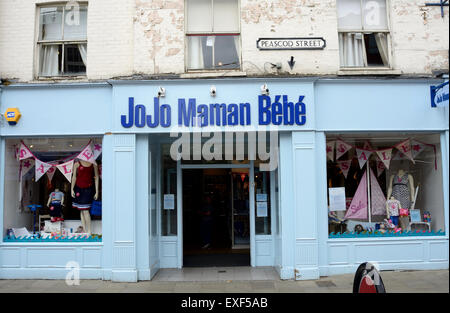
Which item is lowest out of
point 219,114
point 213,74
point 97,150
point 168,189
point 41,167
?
point 168,189

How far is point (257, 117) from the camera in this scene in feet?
26.0

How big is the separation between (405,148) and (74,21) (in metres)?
8.09

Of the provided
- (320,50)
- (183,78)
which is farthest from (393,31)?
(183,78)

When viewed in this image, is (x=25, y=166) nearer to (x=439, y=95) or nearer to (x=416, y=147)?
(x=416, y=147)

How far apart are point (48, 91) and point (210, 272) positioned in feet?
17.4

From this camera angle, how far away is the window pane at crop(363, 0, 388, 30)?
28.1ft

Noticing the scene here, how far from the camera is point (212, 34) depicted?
8477mm

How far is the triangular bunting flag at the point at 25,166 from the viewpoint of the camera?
8531mm

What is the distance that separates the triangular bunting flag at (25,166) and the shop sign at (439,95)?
8884mm

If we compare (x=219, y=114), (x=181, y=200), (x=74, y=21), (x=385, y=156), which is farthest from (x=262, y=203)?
(x=74, y=21)

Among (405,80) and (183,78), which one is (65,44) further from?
(405,80)

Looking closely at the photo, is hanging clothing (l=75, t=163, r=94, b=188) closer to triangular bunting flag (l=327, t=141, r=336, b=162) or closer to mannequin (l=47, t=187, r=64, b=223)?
mannequin (l=47, t=187, r=64, b=223)
